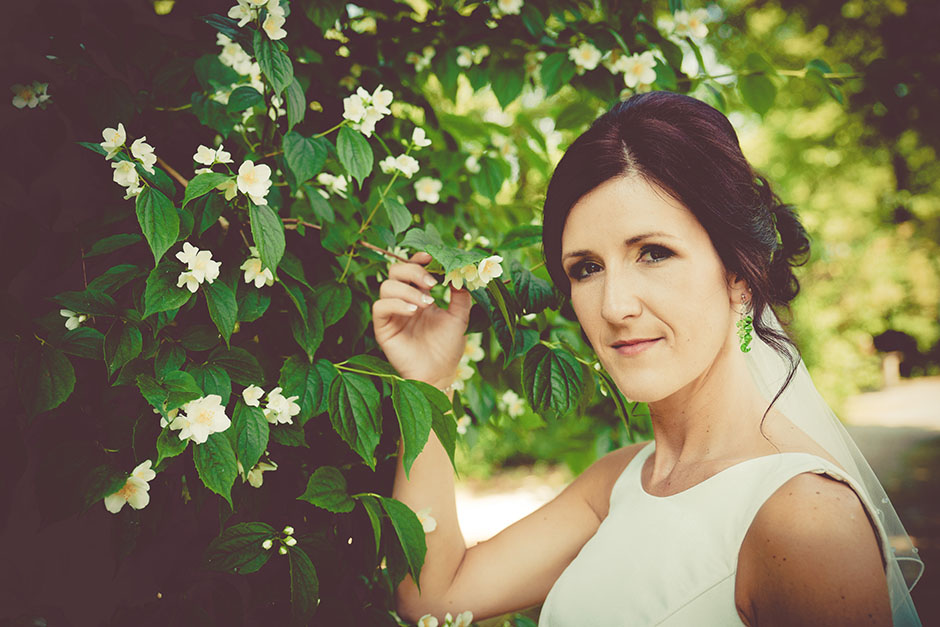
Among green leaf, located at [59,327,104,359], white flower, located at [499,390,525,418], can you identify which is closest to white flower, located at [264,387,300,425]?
green leaf, located at [59,327,104,359]

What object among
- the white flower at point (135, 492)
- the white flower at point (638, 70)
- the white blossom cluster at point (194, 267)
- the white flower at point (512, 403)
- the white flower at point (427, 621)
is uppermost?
the white flower at point (638, 70)

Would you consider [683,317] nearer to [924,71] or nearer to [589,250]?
[589,250]

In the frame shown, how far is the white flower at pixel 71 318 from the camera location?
1.17 m

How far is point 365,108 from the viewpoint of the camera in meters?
1.47

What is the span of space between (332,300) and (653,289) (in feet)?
2.44

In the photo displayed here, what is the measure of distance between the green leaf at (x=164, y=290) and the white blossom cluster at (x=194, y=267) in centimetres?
1

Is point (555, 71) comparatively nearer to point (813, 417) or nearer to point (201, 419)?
point (813, 417)

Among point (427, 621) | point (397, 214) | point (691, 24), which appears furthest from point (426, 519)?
point (691, 24)

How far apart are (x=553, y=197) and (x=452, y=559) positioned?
1.08 metres

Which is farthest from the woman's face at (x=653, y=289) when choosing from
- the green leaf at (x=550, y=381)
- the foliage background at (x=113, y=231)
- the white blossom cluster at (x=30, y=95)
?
the white blossom cluster at (x=30, y=95)

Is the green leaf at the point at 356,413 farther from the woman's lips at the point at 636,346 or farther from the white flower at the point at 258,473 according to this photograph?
the woman's lips at the point at 636,346

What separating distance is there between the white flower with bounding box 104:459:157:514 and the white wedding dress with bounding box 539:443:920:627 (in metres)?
1.06

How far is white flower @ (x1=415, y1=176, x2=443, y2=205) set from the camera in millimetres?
1968

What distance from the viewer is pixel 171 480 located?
1233mm
